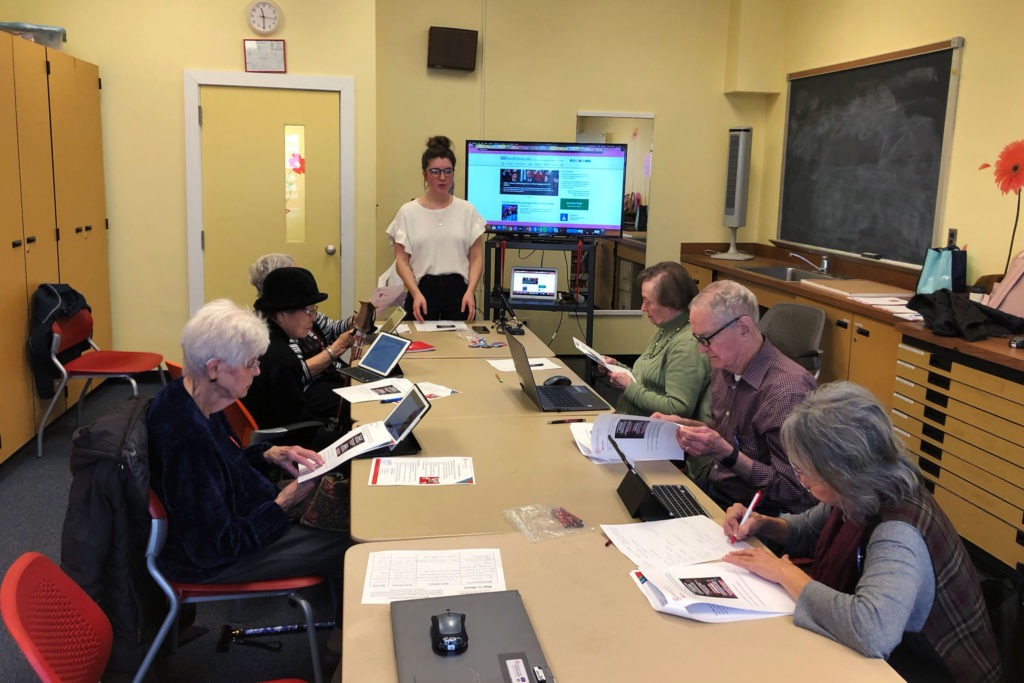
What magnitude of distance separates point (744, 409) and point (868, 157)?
11.0 ft

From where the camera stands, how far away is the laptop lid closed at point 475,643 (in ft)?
4.38

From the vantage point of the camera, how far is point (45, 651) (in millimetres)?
1392

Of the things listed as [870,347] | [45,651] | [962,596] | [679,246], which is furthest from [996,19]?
[45,651]

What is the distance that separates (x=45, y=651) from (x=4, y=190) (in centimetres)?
333

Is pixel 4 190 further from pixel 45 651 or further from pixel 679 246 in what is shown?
pixel 679 246

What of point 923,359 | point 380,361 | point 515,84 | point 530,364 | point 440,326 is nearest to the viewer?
point 380,361

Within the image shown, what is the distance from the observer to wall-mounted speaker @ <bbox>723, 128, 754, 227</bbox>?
618 centimetres

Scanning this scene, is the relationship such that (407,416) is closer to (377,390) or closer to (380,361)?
(377,390)

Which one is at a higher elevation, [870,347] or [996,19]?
[996,19]

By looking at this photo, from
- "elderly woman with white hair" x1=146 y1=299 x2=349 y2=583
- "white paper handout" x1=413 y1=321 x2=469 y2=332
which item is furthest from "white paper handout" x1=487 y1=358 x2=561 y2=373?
"elderly woman with white hair" x1=146 y1=299 x2=349 y2=583

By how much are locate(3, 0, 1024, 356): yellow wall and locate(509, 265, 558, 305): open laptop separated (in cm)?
105

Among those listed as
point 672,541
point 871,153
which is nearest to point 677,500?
point 672,541

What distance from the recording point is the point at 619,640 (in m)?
1.46

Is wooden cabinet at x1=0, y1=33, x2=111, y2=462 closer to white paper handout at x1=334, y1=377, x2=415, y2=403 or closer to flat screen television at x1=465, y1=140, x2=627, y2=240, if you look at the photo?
white paper handout at x1=334, y1=377, x2=415, y2=403
